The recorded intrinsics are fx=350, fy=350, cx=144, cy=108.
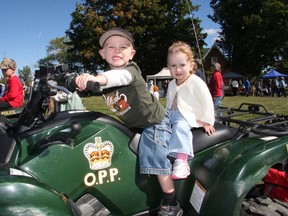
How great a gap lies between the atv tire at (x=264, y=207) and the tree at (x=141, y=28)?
114 feet

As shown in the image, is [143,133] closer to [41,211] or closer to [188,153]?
[188,153]

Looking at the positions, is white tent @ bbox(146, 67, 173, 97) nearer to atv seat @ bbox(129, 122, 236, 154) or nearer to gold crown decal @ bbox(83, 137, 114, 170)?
atv seat @ bbox(129, 122, 236, 154)

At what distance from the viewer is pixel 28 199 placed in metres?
1.63

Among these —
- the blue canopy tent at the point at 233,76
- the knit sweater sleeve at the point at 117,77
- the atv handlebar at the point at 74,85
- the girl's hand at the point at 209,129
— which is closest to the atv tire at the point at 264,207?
the girl's hand at the point at 209,129

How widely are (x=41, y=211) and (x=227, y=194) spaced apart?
119 cm

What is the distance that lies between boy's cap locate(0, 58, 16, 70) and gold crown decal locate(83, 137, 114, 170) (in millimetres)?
5327

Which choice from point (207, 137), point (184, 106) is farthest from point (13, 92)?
point (207, 137)

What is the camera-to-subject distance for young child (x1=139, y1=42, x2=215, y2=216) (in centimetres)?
239

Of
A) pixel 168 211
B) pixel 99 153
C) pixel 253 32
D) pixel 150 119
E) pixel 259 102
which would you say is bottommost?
pixel 259 102

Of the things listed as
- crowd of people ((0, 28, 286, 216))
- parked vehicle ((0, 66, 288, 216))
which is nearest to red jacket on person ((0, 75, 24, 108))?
parked vehicle ((0, 66, 288, 216))

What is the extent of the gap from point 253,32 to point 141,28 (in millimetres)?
11650

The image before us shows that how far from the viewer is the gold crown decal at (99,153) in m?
2.22

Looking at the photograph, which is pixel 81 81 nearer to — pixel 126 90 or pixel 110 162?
pixel 126 90

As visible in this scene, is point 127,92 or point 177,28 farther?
point 177,28
